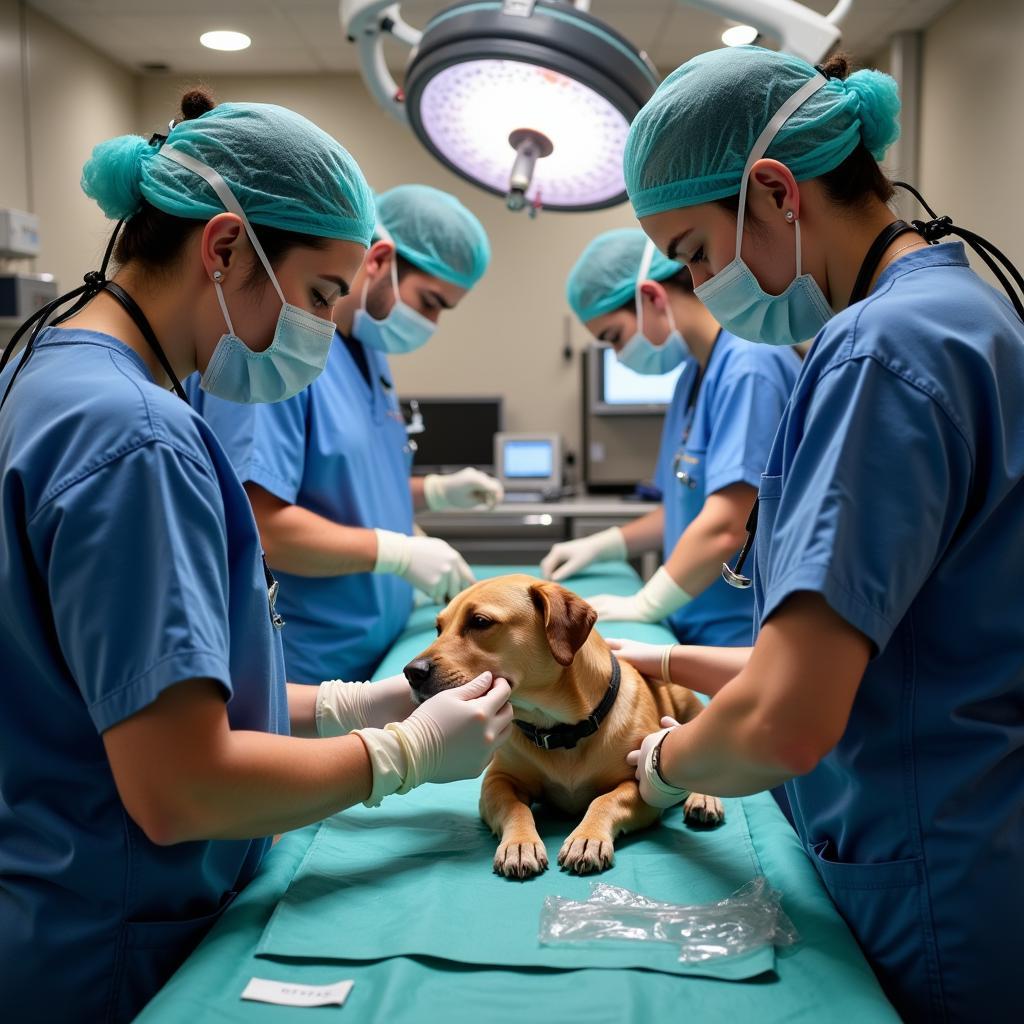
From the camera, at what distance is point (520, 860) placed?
4.00ft

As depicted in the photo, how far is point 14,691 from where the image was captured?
1.00 metres

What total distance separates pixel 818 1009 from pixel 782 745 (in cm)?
25

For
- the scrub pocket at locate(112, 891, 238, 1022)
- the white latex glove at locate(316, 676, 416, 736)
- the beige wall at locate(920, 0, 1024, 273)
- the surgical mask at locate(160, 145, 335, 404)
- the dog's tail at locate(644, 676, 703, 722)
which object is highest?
the beige wall at locate(920, 0, 1024, 273)

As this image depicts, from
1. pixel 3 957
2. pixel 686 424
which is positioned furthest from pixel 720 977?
pixel 686 424

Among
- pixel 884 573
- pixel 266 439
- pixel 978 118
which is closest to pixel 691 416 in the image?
pixel 266 439

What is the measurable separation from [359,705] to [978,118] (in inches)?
153

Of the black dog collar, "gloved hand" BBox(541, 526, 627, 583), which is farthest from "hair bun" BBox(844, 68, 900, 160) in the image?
"gloved hand" BBox(541, 526, 627, 583)

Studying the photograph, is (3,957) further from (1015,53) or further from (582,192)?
(1015,53)

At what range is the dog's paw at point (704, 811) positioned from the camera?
1.36 metres

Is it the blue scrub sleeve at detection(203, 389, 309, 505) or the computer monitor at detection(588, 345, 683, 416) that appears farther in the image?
the computer monitor at detection(588, 345, 683, 416)

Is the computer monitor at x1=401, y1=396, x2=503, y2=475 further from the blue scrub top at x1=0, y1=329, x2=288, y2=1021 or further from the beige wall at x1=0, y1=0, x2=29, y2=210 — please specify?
the blue scrub top at x1=0, y1=329, x2=288, y2=1021

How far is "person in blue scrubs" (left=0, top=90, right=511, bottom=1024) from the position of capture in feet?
2.91

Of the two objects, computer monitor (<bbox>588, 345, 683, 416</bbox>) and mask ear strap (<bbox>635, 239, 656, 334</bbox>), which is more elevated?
mask ear strap (<bbox>635, 239, 656, 334</bbox>)

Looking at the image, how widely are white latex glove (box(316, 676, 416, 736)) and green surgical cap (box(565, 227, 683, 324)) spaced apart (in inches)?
55.2
